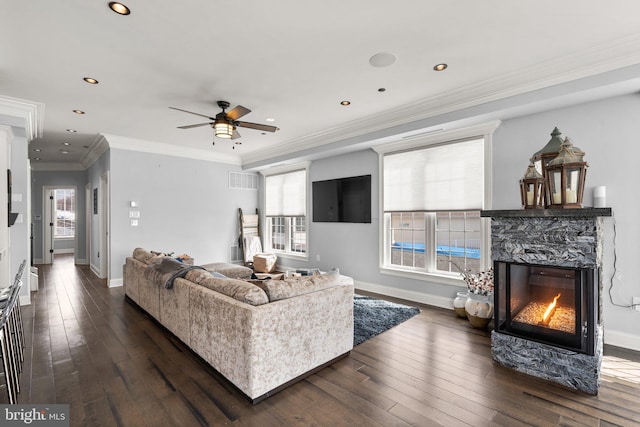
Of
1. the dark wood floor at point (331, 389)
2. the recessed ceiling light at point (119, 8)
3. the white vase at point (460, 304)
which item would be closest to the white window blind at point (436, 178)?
the white vase at point (460, 304)

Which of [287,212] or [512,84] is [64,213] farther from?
[512,84]

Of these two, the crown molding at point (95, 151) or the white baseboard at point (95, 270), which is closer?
the crown molding at point (95, 151)

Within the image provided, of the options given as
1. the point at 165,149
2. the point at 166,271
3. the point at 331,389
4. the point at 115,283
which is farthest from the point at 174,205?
the point at 331,389

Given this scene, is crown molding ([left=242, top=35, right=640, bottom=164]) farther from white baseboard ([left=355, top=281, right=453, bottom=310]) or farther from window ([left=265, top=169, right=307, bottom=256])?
white baseboard ([left=355, top=281, right=453, bottom=310])

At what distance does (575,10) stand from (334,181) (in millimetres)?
4116

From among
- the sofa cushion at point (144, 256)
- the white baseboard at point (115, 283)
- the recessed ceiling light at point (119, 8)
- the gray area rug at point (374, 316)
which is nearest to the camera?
the recessed ceiling light at point (119, 8)

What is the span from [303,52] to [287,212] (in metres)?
4.62

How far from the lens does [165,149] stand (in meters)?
6.32

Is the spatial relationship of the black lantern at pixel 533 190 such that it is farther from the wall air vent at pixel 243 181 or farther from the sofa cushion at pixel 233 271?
the wall air vent at pixel 243 181

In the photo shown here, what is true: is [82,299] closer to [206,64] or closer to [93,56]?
[93,56]

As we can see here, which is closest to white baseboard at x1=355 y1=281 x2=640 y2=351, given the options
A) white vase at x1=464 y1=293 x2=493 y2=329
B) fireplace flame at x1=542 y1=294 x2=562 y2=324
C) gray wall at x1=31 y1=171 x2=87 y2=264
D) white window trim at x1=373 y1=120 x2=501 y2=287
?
white window trim at x1=373 y1=120 x2=501 y2=287

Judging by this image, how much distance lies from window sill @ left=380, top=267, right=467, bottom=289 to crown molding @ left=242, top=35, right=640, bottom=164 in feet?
7.50

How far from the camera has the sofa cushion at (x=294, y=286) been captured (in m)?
2.40

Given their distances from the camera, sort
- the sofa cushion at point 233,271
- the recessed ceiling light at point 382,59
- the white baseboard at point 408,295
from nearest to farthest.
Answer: the recessed ceiling light at point 382,59 → the white baseboard at point 408,295 → the sofa cushion at point 233,271
